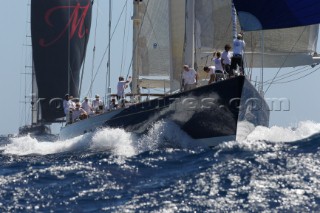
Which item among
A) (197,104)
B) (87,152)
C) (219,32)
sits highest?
(219,32)

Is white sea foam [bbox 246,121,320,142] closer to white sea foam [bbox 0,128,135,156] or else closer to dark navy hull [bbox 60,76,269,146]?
dark navy hull [bbox 60,76,269,146]

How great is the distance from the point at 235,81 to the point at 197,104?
3.68 feet

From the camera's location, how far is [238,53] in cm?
1856

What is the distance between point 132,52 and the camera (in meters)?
27.0

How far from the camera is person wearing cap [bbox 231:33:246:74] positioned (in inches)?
727

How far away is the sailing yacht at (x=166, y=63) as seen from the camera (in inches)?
742

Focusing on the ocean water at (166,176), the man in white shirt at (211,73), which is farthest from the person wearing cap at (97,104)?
the man in white shirt at (211,73)

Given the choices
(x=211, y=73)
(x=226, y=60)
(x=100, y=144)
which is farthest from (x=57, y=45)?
(x=226, y=60)

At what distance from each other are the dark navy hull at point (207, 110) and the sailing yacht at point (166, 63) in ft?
0.08

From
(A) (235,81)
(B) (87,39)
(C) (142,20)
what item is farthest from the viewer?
(B) (87,39)

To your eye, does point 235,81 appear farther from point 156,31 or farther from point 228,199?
point 156,31

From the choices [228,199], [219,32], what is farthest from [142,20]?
[228,199]

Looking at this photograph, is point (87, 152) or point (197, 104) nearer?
point (197, 104)

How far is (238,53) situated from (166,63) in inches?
356
